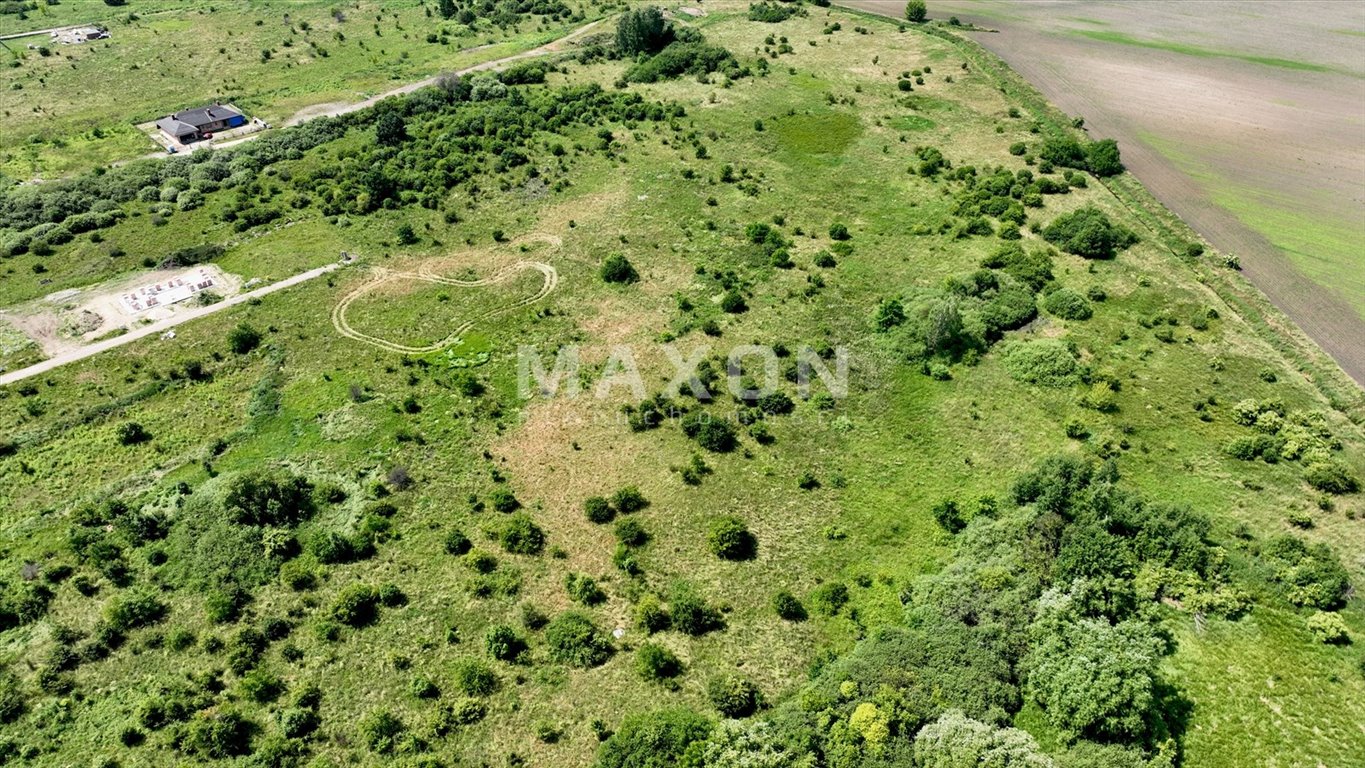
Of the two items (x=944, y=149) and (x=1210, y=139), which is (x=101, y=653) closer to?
(x=944, y=149)

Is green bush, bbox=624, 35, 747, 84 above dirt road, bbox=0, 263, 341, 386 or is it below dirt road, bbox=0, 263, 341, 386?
above

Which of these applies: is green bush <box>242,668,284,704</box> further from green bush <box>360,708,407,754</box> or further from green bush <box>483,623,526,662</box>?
green bush <box>483,623,526,662</box>

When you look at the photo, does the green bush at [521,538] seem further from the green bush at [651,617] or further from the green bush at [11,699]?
the green bush at [11,699]

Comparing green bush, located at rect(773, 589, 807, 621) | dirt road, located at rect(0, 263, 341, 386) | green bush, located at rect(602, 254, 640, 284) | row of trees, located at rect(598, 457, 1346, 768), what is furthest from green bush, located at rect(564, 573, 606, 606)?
dirt road, located at rect(0, 263, 341, 386)

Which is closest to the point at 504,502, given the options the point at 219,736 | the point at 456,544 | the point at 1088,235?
the point at 456,544

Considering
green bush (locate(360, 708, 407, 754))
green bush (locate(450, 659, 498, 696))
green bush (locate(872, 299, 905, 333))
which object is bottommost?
green bush (locate(360, 708, 407, 754))

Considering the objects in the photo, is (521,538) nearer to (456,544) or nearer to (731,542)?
(456,544)
